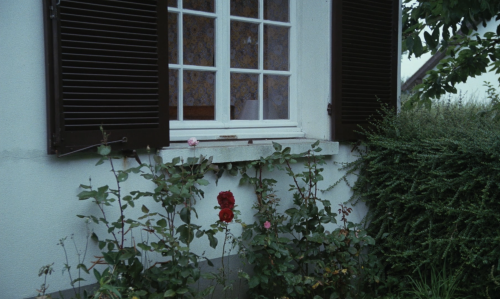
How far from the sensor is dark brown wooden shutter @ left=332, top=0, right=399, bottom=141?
385cm

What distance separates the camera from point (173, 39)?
3.53m

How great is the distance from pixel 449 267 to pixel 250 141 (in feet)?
5.27

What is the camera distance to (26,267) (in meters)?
2.69

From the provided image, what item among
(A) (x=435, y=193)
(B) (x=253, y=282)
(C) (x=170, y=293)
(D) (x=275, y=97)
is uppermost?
(D) (x=275, y=97)

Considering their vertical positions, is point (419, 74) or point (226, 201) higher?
point (419, 74)

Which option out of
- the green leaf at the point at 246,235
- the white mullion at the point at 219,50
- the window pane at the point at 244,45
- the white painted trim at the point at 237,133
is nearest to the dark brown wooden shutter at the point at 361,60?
the white painted trim at the point at 237,133

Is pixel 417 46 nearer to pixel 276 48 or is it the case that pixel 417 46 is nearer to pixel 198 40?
pixel 276 48

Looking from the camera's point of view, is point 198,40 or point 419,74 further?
point 419,74

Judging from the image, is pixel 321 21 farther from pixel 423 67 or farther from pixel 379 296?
Answer: pixel 423 67

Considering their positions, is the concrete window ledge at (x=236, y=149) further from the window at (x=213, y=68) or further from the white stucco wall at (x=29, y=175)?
the white stucco wall at (x=29, y=175)

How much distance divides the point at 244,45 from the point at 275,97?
0.47 meters

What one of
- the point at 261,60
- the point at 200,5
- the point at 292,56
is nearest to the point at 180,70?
the point at 200,5

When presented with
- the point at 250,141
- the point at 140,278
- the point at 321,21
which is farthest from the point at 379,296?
the point at 321,21

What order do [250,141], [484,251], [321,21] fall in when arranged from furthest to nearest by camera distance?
[321,21] < [250,141] < [484,251]
